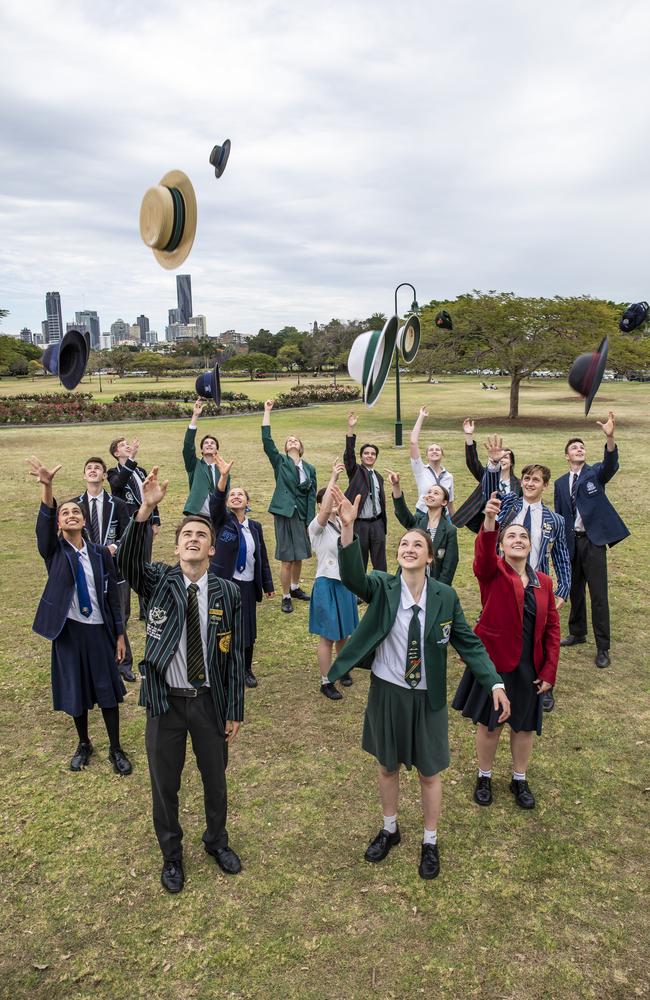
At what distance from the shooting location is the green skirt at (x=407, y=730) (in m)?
3.58

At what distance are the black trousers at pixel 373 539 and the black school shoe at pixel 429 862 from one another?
12.7 ft

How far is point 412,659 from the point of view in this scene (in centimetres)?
352

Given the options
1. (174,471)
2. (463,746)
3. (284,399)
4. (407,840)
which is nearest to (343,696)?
(463,746)

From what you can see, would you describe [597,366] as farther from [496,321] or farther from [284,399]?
[284,399]

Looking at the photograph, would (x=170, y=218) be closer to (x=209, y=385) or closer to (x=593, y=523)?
(x=209, y=385)

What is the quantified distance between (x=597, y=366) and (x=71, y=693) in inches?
169

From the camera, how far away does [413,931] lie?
3.35 meters

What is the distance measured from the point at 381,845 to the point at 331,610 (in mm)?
2007

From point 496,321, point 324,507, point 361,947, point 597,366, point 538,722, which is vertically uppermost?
point 496,321

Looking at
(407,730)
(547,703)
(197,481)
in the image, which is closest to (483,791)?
(407,730)

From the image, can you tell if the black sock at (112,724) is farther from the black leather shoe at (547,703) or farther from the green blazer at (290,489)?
the green blazer at (290,489)

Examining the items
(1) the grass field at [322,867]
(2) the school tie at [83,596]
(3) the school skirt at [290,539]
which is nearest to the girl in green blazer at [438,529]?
(1) the grass field at [322,867]

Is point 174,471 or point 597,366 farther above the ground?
point 597,366

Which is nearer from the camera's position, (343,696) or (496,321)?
(343,696)
